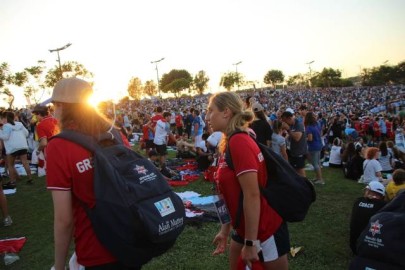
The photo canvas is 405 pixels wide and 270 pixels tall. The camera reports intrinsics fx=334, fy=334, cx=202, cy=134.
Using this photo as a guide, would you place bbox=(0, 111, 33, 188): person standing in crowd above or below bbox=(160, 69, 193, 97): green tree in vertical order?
below

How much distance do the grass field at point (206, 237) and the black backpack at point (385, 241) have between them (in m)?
2.11

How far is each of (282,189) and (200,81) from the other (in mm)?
88777

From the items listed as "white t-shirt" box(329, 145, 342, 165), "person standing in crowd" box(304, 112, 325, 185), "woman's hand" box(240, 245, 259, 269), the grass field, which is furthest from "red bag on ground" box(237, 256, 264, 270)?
"white t-shirt" box(329, 145, 342, 165)

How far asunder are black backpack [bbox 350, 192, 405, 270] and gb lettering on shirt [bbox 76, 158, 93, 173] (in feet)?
6.25

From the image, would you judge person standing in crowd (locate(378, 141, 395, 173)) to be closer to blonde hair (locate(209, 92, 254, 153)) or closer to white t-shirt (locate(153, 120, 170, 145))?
white t-shirt (locate(153, 120, 170, 145))

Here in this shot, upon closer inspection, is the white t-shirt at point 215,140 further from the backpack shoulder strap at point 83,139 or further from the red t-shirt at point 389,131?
the red t-shirt at point 389,131

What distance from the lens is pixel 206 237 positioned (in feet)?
17.2

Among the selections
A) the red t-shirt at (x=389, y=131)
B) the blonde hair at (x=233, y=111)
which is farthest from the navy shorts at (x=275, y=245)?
the red t-shirt at (x=389, y=131)

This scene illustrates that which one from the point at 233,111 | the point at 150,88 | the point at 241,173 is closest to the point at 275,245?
the point at 241,173

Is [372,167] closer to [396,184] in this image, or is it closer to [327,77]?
[396,184]

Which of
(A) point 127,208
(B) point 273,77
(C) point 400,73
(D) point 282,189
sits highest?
(B) point 273,77

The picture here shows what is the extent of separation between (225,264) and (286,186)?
8.33ft

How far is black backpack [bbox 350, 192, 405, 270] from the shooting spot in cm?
214

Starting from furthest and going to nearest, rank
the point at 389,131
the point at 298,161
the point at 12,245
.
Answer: the point at 389,131 → the point at 298,161 → the point at 12,245
